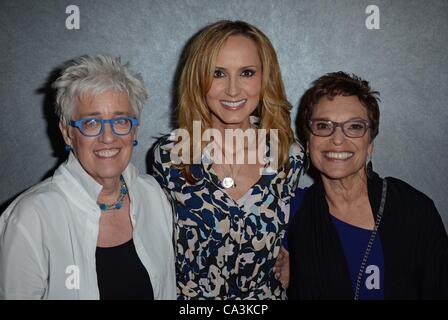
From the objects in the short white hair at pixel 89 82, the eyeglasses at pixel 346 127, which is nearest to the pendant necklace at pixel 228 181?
the eyeglasses at pixel 346 127

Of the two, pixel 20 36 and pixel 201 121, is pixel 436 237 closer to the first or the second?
pixel 201 121

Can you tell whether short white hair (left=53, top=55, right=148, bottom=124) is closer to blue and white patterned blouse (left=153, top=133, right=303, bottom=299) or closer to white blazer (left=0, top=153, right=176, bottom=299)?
white blazer (left=0, top=153, right=176, bottom=299)

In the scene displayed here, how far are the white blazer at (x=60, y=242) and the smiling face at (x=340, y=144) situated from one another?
3.26ft

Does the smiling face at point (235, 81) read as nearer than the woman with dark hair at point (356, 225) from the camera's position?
No

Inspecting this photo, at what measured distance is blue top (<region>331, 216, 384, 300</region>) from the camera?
2.16 m

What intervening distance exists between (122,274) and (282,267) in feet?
3.10

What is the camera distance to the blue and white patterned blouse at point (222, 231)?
2242 millimetres

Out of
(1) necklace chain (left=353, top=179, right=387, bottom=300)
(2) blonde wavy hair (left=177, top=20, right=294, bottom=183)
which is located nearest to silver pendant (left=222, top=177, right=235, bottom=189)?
(2) blonde wavy hair (left=177, top=20, right=294, bottom=183)

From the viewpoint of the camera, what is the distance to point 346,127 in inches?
87.4

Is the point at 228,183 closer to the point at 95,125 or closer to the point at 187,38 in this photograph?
the point at 95,125

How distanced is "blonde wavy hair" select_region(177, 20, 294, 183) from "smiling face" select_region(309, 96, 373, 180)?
9.8 inches

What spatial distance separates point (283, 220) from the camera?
7.70ft

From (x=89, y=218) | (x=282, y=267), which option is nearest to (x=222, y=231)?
(x=282, y=267)

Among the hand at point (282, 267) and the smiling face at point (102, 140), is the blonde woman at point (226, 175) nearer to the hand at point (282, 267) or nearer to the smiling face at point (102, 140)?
the hand at point (282, 267)
